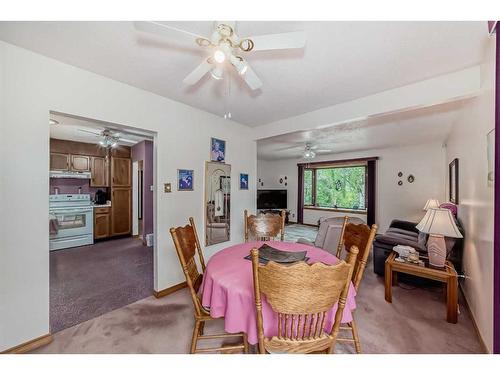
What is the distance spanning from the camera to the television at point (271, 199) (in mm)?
7375

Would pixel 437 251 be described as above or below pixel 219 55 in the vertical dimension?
below

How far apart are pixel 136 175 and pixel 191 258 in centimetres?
460

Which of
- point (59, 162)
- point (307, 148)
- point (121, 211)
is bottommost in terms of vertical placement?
point (121, 211)

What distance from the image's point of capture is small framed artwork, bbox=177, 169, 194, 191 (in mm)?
2701

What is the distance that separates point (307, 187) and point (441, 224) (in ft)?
17.0

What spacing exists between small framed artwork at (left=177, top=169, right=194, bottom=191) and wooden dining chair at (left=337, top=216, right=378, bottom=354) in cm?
195

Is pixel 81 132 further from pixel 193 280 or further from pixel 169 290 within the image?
Answer: pixel 193 280

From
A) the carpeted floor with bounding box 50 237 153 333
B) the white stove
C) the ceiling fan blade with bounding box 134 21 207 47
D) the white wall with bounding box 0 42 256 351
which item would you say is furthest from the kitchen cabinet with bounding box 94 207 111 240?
the ceiling fan blade with bounding box 134 21 207 47

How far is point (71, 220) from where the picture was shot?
14.3 ft

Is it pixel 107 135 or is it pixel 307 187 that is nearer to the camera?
pixel 107 135

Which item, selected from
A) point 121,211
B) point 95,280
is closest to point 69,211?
point 121,211

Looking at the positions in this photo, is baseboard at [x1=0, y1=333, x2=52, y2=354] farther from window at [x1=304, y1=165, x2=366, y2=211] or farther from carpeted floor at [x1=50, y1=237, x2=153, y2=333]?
window at [x1=304, y1=165, x2=366, y2=211]

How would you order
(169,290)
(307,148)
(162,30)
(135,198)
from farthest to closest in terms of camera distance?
(135,198), (307,148), (169,290), (162,30)
